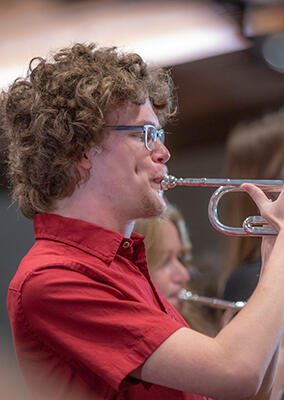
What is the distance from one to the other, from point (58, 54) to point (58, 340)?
31.2 inches

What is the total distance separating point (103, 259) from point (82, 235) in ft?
0.25

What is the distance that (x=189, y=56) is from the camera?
3.42m

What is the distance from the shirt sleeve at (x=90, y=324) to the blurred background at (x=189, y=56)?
9 cm

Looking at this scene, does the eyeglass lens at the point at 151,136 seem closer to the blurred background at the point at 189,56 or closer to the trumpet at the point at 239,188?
the trumpet at the point at 239,188

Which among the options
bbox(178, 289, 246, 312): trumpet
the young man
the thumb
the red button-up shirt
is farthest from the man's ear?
bbox(178, 289, 246, 312): trumpet

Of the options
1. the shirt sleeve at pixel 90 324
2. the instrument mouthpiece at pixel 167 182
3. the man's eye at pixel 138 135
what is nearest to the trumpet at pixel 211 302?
the instrument mouthpiece at pixel 167 182

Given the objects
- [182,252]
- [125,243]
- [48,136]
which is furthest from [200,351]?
[182,252]

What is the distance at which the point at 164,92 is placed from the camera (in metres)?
1.57

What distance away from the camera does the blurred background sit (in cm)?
146

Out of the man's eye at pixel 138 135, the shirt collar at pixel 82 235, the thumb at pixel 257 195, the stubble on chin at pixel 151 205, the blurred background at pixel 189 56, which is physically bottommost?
the shirt collar at pixel 82 235

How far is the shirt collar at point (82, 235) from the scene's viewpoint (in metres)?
1.22

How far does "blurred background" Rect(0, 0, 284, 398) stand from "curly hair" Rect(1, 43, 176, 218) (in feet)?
0.35

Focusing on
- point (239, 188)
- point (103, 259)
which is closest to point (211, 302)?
point (239, 188)

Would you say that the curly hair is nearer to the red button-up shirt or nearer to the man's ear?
the man's ear
